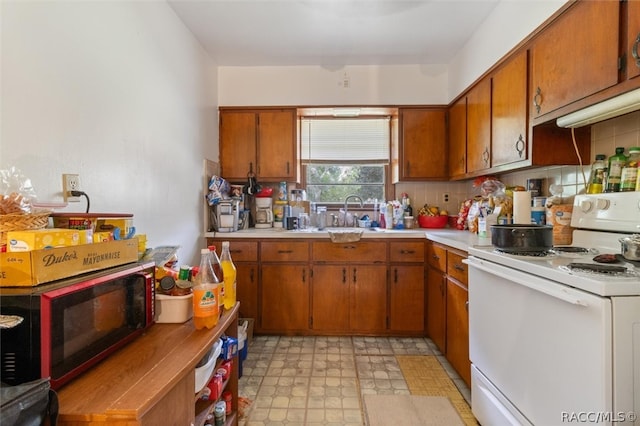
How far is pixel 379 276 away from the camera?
261cm

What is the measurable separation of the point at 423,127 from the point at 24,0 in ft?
Result: 9.15

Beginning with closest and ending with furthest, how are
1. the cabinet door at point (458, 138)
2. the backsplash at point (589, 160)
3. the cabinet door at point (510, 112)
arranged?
the backsplash at point (589, 160), the cabinet door at point (510, 112), the cabinet door at point (458, 138)

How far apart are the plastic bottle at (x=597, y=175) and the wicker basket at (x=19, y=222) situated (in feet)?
7.47

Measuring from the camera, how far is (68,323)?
76 centimetres

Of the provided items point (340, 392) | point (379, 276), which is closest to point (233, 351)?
point (340, 392)

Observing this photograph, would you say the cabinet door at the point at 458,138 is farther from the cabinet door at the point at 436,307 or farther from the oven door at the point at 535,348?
the oven door at the point at 535,348

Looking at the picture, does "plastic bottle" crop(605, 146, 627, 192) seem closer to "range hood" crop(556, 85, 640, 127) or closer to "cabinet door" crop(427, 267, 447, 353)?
"range hood" crop(556, 85, 640, 127)

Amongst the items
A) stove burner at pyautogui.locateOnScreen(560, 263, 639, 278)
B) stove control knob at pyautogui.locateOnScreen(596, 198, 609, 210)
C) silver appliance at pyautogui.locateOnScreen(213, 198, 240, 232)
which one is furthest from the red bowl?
stove burner at pyautogui.locateOnScreen(560, 263, 639, 278)

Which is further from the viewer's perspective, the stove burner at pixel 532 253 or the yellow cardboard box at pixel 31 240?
the stove burner at pixel 532 253

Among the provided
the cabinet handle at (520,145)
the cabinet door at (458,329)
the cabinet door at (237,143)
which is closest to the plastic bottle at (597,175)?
the cabinet handle at (520,145)

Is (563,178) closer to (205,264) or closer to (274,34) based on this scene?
(205,264)

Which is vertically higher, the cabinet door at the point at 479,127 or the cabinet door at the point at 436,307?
the cabinet door at the point at 479,127

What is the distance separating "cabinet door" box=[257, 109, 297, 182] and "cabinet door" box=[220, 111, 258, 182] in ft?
0.27

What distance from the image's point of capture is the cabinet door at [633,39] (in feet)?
3.64
